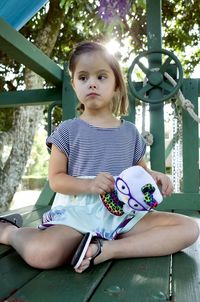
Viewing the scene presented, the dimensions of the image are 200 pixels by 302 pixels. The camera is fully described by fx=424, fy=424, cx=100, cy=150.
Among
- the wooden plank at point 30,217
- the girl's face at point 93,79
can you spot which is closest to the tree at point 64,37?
the wooden plank at point 30,217

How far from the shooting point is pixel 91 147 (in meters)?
1.44

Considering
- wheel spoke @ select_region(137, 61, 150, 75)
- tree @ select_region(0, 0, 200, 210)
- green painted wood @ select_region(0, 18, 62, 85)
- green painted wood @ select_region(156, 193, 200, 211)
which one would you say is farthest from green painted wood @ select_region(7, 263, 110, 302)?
tree @ select_region(0, 0, 200, 210)

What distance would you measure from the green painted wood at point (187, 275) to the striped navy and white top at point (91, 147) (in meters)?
0.35

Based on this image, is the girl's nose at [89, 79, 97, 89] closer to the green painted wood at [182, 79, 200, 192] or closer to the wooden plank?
the wooden plank

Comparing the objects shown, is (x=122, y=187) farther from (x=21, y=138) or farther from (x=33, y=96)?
(x=21, y=138)

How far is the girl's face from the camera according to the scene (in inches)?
56.6

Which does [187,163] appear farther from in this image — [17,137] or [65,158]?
[17,137]

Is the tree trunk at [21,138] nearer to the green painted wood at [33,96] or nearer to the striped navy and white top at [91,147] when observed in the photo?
the green painted wood at [33,96]

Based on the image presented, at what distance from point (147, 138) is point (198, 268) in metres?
1.33

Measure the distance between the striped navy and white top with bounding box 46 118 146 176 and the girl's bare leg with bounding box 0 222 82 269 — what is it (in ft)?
0.85

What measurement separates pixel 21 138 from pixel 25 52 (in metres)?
2.61

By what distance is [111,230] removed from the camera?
51.4 inches

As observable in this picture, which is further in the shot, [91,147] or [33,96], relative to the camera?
[33,96]

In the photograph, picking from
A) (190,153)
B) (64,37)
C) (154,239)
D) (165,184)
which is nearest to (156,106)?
(190,153)
